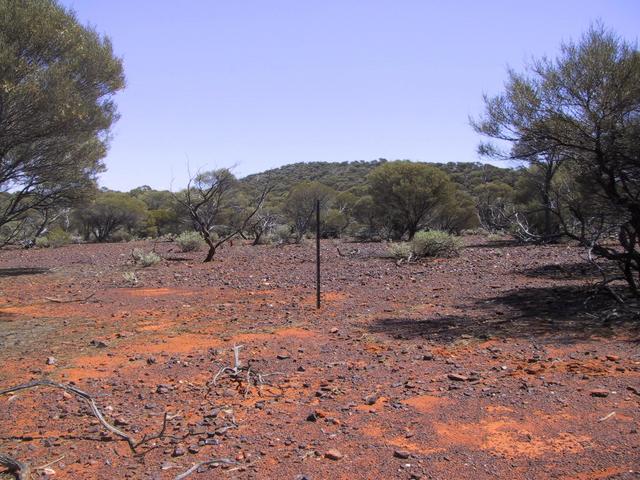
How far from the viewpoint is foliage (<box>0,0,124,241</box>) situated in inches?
358

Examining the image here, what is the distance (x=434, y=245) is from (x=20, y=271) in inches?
489

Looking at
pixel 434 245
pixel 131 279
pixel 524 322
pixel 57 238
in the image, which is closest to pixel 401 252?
pixel 434 245

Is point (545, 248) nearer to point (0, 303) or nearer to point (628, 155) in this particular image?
point (628, 155)

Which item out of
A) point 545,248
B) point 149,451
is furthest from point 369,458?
point 545,248

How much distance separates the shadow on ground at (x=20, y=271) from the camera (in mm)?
15539

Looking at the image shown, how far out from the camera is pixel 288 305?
9.86 meters

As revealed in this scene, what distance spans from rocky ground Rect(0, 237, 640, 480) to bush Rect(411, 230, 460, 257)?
570 cm

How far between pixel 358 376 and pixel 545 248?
16.4 meters

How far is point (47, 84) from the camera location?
9.49m

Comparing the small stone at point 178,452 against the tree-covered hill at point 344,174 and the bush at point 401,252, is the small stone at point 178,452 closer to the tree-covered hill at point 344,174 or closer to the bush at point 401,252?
the bush at point 401,252

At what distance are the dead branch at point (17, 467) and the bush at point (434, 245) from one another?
46.4 feet

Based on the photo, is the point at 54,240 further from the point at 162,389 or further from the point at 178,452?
the point at 178,452

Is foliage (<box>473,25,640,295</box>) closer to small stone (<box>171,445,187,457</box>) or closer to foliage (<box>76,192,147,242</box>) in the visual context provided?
small stone (<box>171,445,187,457</box>)

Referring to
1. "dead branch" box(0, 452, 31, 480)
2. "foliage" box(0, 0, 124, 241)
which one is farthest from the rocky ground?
"foliage" box(0, 0, 124, 241)
